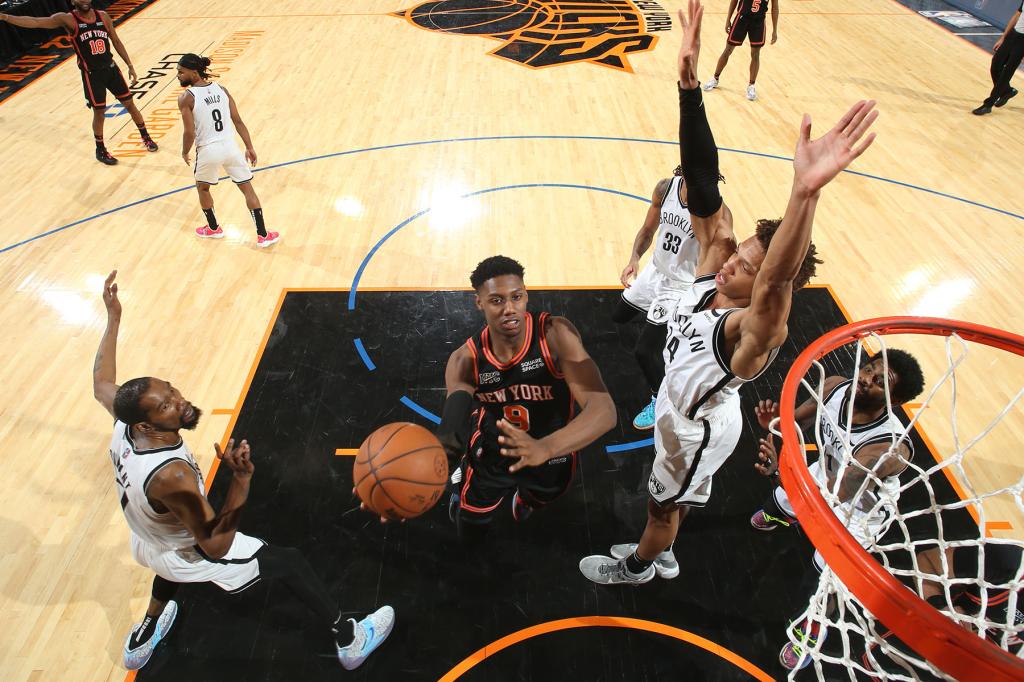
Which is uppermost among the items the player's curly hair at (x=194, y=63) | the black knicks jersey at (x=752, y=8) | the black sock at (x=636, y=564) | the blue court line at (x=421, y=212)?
the player's curly hair at (x=194, y=63)

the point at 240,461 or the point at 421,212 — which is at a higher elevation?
the point at 240,461

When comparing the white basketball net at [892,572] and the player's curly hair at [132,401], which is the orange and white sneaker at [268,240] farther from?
the white basketball net at [892,572]

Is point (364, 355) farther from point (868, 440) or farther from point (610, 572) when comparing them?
point (868, 440)

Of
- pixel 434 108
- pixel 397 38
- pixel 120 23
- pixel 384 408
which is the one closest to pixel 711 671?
pixel 384 408

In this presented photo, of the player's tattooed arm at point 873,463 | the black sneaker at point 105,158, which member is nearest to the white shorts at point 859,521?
the player's tattooed arm at point 873,463

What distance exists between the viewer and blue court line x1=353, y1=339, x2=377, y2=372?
4.73 m

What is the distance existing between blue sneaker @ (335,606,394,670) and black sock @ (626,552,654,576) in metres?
1.27

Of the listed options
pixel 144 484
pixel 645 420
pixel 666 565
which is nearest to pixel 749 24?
pixel 645 420

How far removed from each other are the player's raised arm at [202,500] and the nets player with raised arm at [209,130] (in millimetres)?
3828

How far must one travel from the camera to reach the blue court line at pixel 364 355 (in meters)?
4.73

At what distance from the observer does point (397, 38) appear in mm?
10938

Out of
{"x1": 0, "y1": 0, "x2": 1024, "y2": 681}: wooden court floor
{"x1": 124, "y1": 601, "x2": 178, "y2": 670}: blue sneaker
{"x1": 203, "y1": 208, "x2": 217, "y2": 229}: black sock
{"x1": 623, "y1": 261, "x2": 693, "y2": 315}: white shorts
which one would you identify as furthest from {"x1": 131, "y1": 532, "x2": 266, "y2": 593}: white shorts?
{"x1": 203, "y1": 208, "x2": 217, "y2": 229}: black sock

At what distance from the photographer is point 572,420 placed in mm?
2727

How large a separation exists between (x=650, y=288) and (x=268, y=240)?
3802mm
